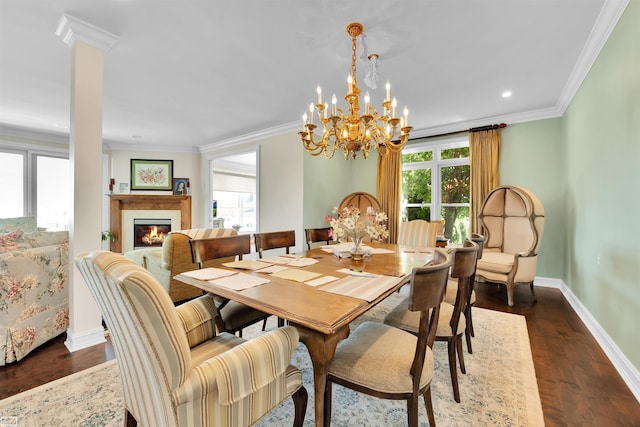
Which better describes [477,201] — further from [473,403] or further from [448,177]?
[473,403]

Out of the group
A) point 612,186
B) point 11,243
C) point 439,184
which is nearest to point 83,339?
point 11,243

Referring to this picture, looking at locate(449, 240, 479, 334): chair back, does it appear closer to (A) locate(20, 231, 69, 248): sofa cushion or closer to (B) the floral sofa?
(B) the floral sofa

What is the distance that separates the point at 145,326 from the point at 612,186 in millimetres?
3142

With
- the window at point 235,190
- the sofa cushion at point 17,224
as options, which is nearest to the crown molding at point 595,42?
the window at point 235,190

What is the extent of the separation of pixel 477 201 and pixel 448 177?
713mm

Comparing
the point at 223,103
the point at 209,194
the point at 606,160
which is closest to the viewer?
the point at 606,160

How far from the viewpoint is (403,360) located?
1201 mm

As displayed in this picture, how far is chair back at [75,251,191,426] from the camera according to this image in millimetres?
742

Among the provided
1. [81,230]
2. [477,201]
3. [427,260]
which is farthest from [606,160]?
[81,230]

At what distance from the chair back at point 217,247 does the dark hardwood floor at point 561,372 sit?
1163 millimetres

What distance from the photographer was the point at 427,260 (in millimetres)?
2051

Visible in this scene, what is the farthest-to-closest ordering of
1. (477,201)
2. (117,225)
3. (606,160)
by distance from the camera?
(117,225) → (477,201) → (606,160)

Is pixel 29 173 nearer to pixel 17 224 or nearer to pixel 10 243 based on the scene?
pixel 17 224

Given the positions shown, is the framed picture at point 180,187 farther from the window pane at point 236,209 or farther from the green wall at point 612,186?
the green wall at point 612,186
